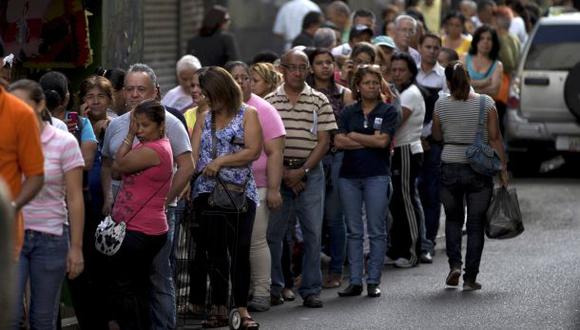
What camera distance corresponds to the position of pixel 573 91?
19141mm

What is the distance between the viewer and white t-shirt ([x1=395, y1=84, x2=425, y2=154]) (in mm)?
13508

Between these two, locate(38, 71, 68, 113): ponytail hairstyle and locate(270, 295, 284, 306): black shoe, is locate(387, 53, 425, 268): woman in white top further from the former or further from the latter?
locate(38, 71, 68, 113): ponytail hairstyle

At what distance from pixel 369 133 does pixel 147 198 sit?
3.14 meters

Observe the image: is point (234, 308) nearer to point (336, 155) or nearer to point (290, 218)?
point (290, 218)

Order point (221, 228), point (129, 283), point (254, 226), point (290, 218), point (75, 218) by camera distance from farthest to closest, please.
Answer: point (290, 218) → point (254, 226) → point (221, 228) → point (129, 283) → point (75, 218)

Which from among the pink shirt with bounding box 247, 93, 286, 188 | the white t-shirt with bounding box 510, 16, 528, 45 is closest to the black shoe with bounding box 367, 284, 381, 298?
the pink shirt with bounding box 247, 93, 286, 188

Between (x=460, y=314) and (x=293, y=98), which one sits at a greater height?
(x=293, y=98)

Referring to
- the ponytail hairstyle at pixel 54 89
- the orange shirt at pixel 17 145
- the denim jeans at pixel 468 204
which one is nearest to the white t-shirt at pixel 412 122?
the denim jeans at pixel 468 204

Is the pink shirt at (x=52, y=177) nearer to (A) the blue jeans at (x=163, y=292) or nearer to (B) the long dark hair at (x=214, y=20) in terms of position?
(A) the blue jeans at (x=163, y=292)

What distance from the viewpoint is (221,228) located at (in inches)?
416

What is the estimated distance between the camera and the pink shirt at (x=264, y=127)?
36.3 ft

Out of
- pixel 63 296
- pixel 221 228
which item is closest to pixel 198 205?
pixel 221 228

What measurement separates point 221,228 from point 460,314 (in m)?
1.86

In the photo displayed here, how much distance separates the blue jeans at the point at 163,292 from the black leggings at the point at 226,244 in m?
0.66
